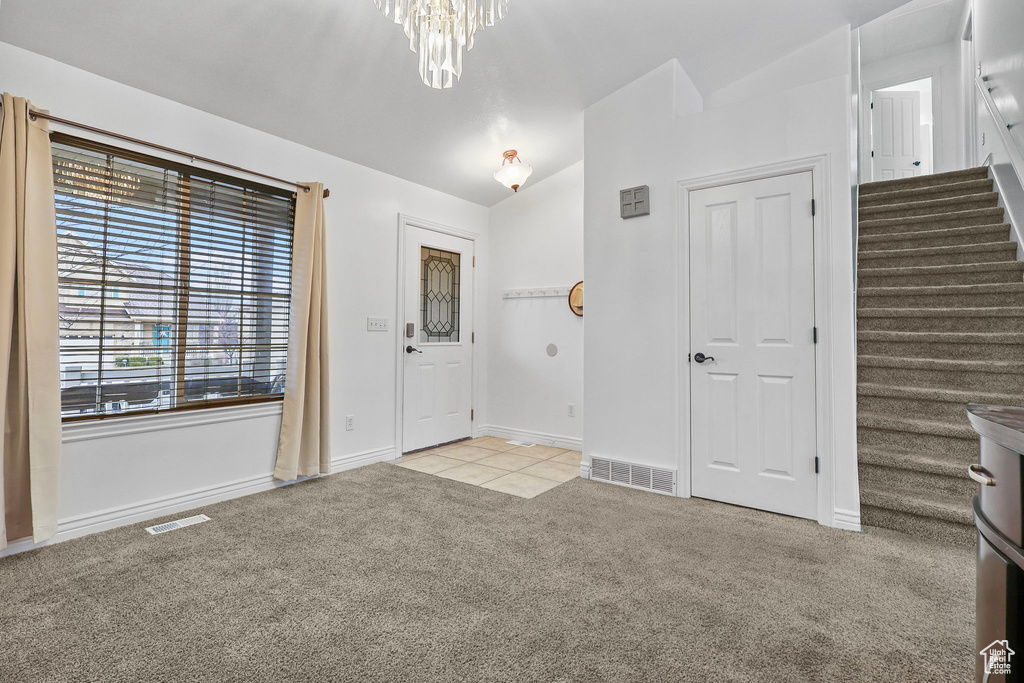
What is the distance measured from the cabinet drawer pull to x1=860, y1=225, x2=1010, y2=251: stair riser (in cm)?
351

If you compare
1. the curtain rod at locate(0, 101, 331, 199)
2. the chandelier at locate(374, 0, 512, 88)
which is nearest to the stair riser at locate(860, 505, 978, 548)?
the chandelier at locate(374, 0, 512, 88)

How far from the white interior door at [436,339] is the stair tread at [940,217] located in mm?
3547

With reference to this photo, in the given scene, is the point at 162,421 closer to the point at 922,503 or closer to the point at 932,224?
the point at 922,503

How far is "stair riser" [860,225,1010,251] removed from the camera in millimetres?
3359

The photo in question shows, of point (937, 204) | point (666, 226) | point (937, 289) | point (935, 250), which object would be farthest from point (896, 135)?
point (666, 226)

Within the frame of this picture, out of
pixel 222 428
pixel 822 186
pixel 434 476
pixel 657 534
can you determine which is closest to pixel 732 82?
pixel 822 186

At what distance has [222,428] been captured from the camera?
300 centimetres

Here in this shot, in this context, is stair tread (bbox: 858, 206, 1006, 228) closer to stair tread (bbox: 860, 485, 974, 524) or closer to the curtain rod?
stair tread (bbox: 860, 485, 974, 524)

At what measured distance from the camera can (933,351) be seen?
3.00m

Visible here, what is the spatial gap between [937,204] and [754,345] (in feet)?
8.51

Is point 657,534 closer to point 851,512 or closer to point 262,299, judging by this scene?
point 851,512

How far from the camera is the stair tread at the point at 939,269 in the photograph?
308cm

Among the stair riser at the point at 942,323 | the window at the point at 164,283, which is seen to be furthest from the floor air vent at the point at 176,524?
the stair riser at the point at 942,323

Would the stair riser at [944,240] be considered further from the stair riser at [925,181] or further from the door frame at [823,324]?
the door frame at [823,324]
